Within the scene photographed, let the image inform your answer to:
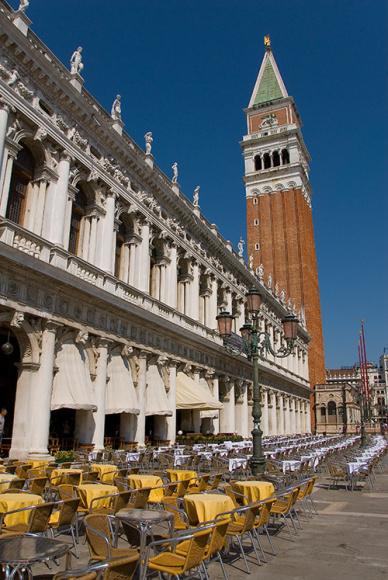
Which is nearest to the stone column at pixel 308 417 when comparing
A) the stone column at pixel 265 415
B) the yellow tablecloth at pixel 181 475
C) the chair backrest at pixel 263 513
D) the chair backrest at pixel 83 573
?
the stone column at pixel 265 415

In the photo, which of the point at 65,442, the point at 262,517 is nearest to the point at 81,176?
the point at 65,442

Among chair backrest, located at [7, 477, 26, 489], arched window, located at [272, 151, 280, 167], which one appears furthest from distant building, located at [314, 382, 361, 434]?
chair backrest, located at [7, 477, 26, 489]

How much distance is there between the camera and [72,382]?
15930mm

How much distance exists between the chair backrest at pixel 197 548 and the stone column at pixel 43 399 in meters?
10.2

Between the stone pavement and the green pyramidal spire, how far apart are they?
244ft

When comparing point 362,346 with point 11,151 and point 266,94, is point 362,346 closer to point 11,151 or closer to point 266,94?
point 11,151

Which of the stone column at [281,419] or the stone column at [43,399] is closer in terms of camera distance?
the stone column at [43,399]

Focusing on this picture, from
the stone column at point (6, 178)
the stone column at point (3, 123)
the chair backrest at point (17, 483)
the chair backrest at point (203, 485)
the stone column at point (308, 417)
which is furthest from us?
the stone column at point (308, 417)

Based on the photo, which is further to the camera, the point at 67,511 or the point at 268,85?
the point at 268,85

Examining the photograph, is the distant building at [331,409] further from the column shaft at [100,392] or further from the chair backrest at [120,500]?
the chair backrest at [120,500]

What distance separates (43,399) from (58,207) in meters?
6.65

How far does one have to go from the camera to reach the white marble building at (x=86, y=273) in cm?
1470

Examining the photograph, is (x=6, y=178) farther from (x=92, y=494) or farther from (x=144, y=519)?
(x=144, y=519)

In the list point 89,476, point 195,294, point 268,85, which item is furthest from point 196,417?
point 268,85
